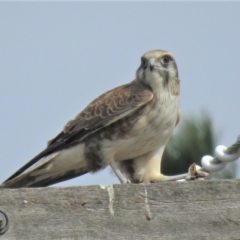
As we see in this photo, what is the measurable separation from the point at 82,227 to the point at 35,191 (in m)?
0.22

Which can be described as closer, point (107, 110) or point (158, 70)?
point (107, 110)

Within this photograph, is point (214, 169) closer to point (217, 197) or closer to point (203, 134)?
point (217, 197)

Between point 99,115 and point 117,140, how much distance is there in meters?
0.25

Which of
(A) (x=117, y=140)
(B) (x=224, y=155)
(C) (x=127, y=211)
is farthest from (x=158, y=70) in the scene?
(C) (x=127, y=211)

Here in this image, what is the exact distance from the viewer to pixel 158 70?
17.0ft

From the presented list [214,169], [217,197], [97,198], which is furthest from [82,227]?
[214,169]

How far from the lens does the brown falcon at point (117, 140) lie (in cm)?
476

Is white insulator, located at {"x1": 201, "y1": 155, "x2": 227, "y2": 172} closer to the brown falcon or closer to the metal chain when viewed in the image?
the metal chain

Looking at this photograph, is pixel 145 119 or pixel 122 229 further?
pixel 145 119

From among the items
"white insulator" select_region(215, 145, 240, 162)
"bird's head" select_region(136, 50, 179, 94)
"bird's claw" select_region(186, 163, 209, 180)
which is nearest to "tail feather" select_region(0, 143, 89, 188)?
"bird's head" select_region(136, 50, 179, 94)

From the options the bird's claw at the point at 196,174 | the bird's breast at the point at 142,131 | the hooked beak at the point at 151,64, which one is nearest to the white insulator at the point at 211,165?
the bird's claw at the point at 196,174

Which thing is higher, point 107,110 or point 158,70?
point 158,70

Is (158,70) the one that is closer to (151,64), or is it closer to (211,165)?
(151,64)

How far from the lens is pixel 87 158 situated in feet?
15.7
